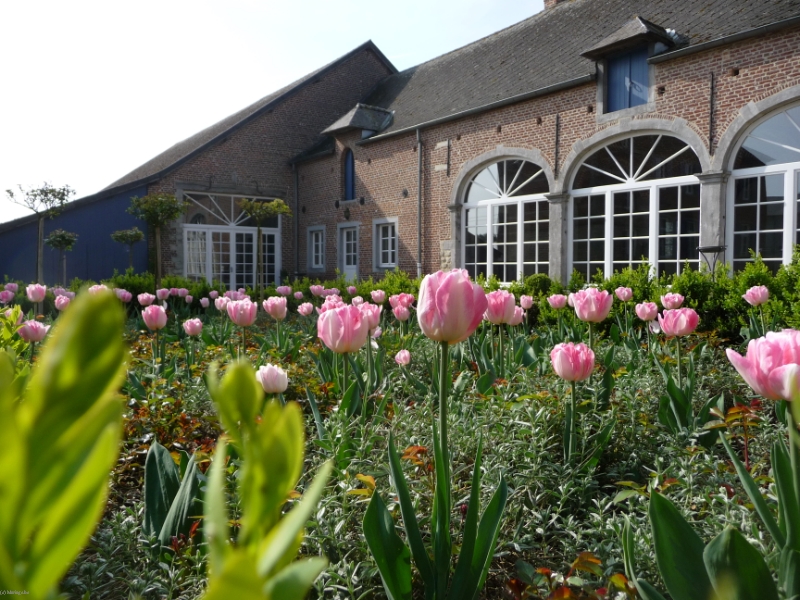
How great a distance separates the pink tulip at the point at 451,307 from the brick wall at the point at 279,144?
1550 centimetres

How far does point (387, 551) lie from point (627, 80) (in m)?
10.7

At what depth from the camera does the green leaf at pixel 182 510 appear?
1.76 meters

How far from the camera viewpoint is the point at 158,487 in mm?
1898

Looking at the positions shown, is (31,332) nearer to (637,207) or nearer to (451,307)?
(451,307)

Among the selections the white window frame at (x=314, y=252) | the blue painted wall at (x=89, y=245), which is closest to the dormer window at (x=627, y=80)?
the white window frame at (x=314, y=252)

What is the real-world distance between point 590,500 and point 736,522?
585 millimetres

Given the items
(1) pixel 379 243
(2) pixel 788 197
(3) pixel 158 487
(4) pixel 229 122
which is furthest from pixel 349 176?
(3) pixel 158 487

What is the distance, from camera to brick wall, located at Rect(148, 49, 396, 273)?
52.2 feet

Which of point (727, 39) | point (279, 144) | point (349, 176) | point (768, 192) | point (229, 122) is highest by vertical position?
point (229, 122)

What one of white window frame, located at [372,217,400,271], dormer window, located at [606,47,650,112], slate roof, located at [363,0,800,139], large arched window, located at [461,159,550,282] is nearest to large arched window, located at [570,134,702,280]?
dormer window, located at [606,47,650,112]

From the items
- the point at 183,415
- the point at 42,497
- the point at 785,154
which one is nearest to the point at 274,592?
the point at 42,497

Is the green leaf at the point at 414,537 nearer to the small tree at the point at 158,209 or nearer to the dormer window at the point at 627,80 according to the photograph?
the dormer window at the point at 627,80

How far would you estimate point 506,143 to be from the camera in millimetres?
12203

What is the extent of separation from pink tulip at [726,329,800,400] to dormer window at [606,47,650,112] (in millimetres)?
9916
